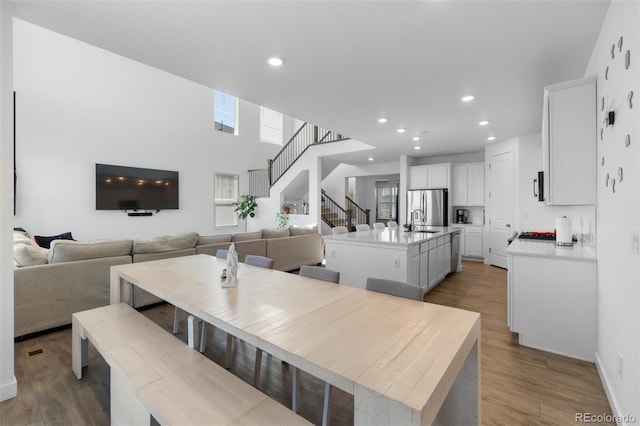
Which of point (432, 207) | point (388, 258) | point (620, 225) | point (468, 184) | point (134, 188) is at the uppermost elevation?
point (468, 184)

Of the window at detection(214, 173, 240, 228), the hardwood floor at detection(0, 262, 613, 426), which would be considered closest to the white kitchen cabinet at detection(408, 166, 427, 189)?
the hardwood floor at detection(0, 262, 613, 426)

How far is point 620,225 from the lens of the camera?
5.62 feet

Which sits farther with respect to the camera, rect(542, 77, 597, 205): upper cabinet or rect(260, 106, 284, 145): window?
rect(260, 106, 284, 145): window

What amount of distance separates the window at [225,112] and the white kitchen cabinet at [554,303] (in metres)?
8.41

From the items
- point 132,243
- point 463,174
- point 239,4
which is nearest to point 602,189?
point 239,4

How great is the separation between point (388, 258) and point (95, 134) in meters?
6.67

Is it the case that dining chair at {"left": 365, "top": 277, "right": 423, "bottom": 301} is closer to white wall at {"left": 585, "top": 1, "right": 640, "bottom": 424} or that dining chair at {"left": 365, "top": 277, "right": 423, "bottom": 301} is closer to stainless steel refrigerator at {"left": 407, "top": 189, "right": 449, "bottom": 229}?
white wall at {"left": 585, "top": 1, "right": 640, "bottom": 424}

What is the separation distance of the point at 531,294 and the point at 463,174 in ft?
16.7

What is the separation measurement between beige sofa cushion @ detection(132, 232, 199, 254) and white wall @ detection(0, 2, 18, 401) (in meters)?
1.59

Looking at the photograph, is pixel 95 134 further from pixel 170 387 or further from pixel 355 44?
pixel 170 387

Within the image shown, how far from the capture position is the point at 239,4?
6.37 feet

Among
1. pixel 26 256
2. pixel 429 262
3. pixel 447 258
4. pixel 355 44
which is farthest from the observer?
pixel 447 258

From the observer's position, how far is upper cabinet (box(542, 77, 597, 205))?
7.79ft

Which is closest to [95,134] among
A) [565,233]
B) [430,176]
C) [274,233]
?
[274,233]
